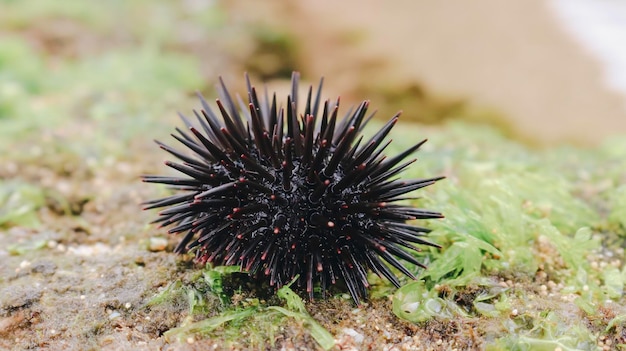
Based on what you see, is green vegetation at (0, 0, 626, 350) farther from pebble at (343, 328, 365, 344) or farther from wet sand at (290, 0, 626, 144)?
wet sand at (290, 0, 626, 144)

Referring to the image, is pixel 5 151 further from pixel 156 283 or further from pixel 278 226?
pixel 278 226

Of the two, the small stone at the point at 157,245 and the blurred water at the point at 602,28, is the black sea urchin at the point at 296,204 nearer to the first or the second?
the small stone at the point at 157,245

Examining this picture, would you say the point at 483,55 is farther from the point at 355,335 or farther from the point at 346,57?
the point at 355,335

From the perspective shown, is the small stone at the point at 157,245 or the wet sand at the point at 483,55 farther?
the wet sand at the point at 483,55

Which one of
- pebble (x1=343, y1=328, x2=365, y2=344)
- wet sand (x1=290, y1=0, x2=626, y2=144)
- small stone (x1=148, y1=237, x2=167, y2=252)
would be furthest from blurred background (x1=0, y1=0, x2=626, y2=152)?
pebble (x1=343, y1=328, x2=365, y2=344)

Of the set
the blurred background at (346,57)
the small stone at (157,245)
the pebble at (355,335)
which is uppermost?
the blurred background at (346,57)

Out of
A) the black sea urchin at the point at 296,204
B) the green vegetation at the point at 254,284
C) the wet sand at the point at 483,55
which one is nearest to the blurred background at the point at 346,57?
the wet sand at the point at 483,55

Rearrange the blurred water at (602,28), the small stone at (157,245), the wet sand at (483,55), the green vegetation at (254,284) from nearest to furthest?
the green vegetation at (254,284), the small stone at (157,245), the wet sand at (483,55), the blurred water at (602,28)
